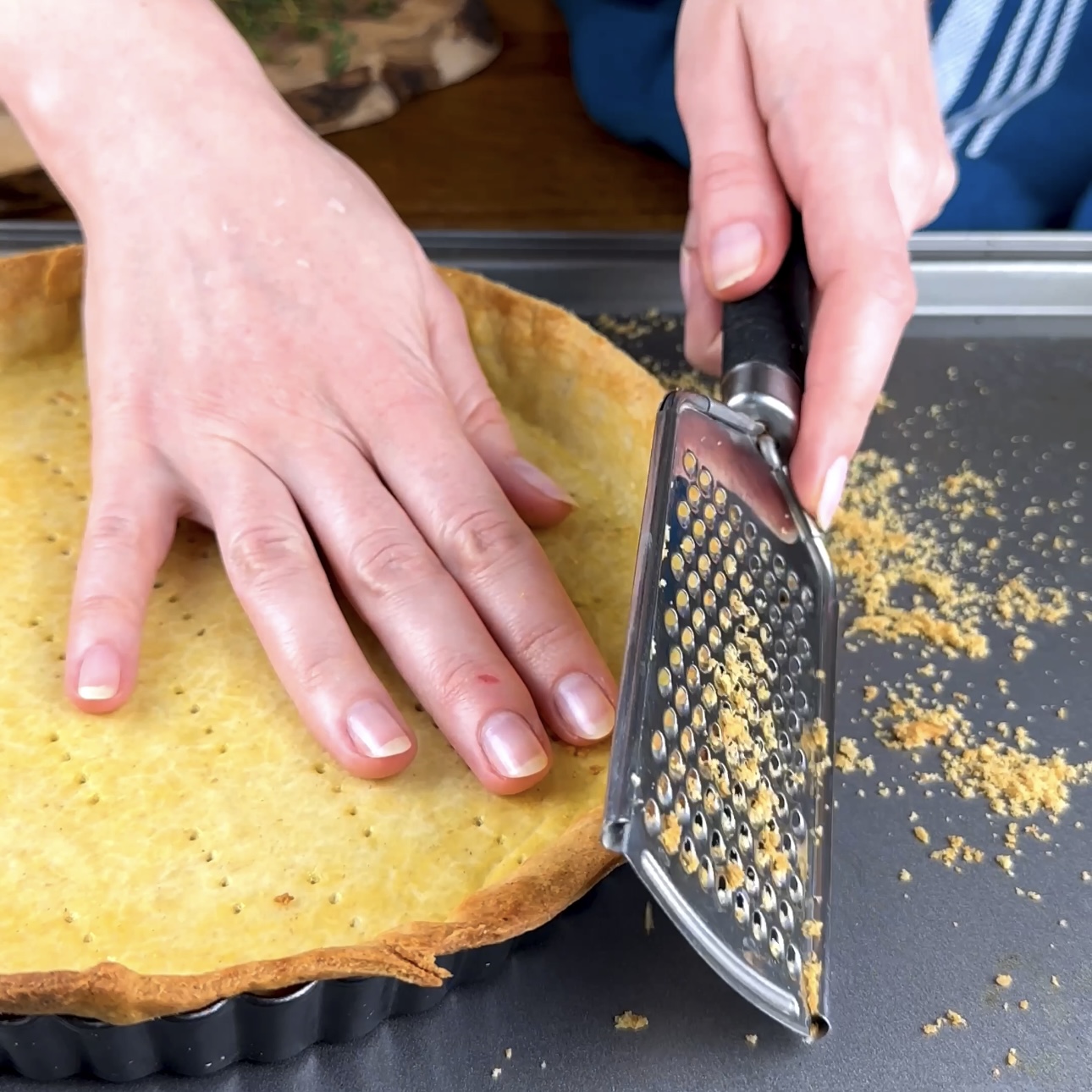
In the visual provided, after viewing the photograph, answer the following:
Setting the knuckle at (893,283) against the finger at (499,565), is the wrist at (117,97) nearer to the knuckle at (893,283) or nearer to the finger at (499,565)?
the finger at (499,565)

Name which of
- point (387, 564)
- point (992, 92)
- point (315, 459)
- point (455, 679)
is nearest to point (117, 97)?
point (315, 459)

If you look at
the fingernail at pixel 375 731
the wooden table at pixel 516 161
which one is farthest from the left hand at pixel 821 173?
the wooden table at pixel 516 161

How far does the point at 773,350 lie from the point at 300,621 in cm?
38

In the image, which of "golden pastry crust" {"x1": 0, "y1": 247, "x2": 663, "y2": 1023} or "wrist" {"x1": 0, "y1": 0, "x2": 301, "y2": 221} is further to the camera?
"wrist" {"x1": 0, "y1": 0, "x2": 301, "y2": 221}

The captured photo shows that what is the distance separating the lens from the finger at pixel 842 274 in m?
0.76

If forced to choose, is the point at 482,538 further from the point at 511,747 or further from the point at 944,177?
the point at 944,177

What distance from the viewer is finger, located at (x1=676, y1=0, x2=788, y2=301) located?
2.69 feet

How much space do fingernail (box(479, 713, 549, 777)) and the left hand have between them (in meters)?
0.26

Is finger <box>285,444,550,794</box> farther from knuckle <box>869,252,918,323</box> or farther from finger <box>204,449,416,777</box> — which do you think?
knuckle <box>869,252,918,323</box>

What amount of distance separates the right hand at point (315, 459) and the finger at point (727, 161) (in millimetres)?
227

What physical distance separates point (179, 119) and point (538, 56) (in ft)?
2.86

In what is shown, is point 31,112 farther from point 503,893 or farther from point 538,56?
point 538,56

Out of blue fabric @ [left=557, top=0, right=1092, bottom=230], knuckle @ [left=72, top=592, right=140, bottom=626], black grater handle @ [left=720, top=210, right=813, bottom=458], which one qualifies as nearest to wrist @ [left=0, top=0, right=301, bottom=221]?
knuckle @ [left=72, top=592, right=140, bottom=626]

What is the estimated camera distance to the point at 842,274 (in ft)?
2.56
